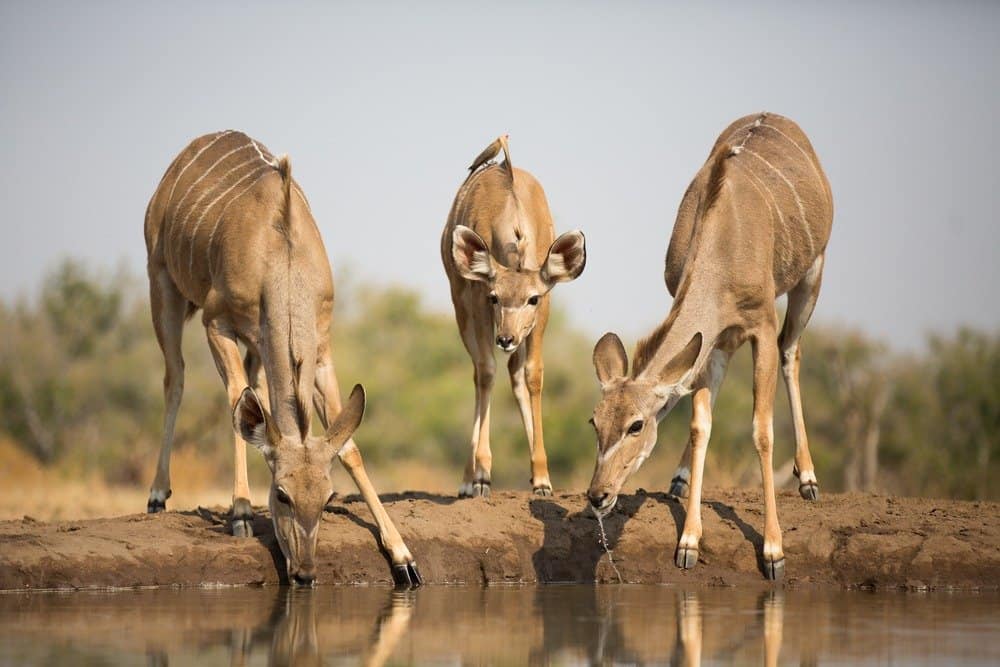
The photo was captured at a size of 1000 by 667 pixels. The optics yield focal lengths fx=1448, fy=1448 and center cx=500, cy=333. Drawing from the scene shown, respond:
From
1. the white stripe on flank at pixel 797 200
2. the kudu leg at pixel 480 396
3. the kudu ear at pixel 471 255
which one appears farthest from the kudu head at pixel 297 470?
the white stripe on flank at pixel 797 200

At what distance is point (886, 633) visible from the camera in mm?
8125

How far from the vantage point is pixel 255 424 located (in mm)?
9820

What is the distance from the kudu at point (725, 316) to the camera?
998 cm

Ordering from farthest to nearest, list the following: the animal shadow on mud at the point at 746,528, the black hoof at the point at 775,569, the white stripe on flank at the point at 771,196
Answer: the white stripe on flank at the point at 771,196 < the animal shadow on mud at the point at 746,528 < the black hoof at the point at 775,569

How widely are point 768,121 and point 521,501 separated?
4.39 metres

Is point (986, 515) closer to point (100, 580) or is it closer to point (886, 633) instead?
point (886, 633)

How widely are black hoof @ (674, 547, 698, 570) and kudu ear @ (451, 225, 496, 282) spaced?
3.00 m

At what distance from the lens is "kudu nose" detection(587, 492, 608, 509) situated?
9625mm

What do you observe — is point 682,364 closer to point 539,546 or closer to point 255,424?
point 539,546

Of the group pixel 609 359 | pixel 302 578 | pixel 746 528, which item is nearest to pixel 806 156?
pixel 746 528

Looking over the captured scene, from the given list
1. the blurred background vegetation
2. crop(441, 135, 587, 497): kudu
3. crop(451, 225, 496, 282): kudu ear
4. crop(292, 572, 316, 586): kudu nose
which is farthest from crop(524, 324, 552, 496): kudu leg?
the blurred background vegetation

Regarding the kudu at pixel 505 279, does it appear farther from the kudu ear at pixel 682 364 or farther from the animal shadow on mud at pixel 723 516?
the kudu ear at pixel 682 364

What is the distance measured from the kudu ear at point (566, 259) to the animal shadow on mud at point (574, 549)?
224 cm

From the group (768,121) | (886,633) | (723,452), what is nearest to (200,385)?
(723,452)
